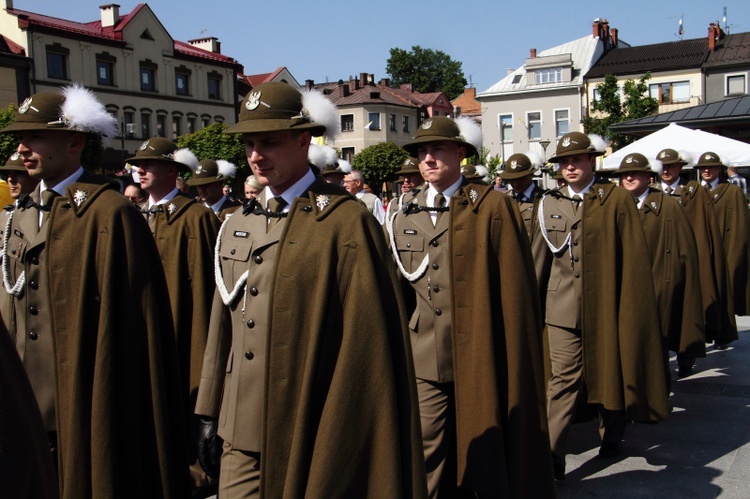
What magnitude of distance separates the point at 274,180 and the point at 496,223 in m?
1.74

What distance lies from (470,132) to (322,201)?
6.75ft

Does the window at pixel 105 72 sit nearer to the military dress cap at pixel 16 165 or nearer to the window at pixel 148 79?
the window at pixel 148 79

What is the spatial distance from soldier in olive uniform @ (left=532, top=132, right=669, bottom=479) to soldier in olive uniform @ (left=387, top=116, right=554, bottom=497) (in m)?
1.39

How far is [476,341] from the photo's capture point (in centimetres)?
467

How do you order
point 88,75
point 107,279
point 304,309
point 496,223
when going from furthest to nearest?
point 88,75
point 496,223
point 107,279
point 304,309

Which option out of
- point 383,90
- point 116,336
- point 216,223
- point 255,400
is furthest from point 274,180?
point 383,90

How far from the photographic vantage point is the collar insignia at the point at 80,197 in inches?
160

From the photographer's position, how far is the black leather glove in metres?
3.61

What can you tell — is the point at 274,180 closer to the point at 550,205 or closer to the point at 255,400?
the point at 255,400

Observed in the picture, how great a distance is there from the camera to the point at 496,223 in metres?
4.77

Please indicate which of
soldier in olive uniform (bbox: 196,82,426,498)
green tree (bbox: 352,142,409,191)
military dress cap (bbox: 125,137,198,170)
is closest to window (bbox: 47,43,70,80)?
green tree (bbox: 352,142,409,191)

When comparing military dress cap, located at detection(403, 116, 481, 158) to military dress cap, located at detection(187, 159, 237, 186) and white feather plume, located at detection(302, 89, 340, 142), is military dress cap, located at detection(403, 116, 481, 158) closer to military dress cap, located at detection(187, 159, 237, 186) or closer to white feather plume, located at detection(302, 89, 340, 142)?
white feather plume, located at detection(302, 89, 340, 142)

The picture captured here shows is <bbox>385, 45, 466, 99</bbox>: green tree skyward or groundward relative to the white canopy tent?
skyward

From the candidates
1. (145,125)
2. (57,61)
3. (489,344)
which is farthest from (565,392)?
(145,125)
